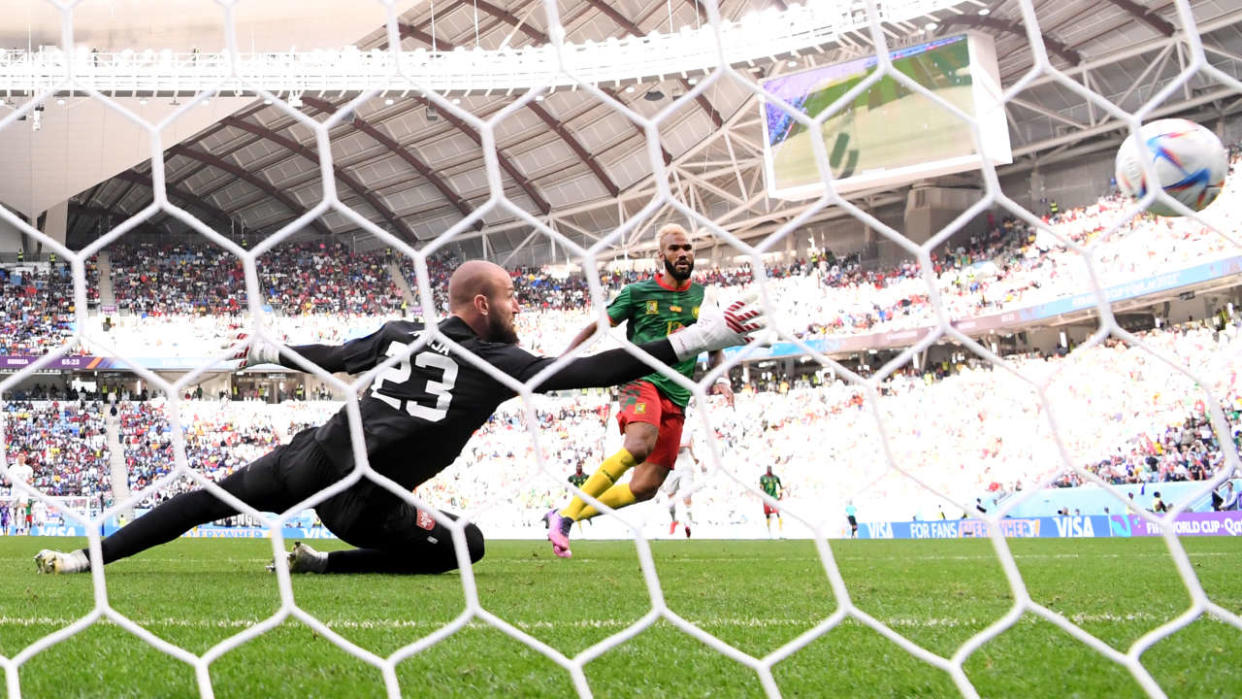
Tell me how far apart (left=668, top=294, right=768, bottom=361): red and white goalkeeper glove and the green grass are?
2.15ft

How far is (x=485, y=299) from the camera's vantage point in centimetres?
311

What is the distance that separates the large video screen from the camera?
20.8 meters

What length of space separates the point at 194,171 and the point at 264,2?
436 inches

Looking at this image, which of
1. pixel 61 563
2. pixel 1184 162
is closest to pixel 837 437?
pixel 1184 162

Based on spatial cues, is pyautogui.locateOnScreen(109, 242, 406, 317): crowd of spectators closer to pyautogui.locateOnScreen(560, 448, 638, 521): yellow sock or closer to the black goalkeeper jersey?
pyautogui.locateOnScreen(560, 448, 638, 521): yellow sock

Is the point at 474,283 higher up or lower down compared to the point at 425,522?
higher up

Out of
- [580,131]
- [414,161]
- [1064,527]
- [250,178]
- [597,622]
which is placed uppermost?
[250,178]

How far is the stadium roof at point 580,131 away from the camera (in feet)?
71.9

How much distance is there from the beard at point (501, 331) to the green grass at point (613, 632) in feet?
2.62

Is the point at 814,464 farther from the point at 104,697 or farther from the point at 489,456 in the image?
the point at 104,697

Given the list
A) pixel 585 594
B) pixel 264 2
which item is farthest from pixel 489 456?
pixel 585 594

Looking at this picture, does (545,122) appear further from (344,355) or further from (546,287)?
(344,355)

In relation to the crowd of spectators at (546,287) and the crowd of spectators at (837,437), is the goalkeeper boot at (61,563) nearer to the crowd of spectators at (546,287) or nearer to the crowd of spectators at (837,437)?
the crowd of spectators at (837,437)

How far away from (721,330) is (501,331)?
96 cm
